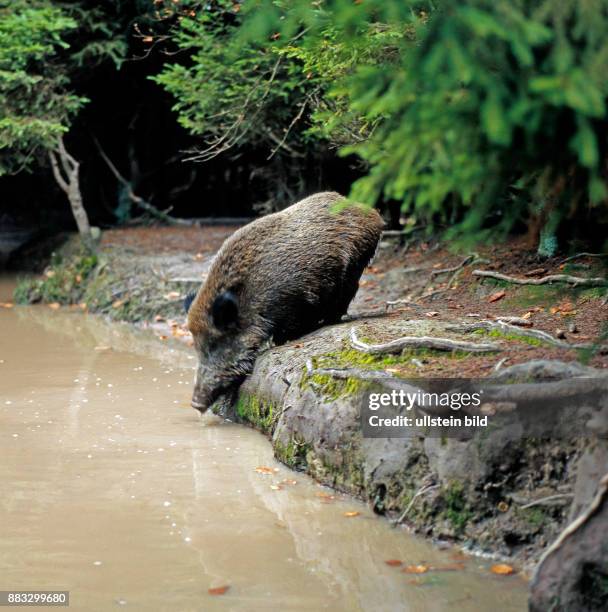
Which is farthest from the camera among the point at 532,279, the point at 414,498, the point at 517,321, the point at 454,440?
the point at 532,279

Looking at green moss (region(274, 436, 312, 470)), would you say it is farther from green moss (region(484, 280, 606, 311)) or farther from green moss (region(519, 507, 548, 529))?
green moss (region(484, 280, 606, 311))

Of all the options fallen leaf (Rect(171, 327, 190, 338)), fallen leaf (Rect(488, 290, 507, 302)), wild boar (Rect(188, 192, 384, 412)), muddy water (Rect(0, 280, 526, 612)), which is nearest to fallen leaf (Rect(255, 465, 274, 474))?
muddy water (Rect(0, 280, 526, 612))

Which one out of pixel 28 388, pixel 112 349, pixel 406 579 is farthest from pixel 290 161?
pixel 406 579

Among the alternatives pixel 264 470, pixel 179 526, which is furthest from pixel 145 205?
pixel 179 526

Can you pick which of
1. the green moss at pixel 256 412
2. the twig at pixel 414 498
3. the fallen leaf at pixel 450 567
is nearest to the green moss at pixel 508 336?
the twig at pixel 414 498

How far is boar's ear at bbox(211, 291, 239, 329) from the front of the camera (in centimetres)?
812

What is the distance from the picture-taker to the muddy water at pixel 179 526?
16.1 ft

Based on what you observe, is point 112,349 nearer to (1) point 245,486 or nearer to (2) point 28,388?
(2) point 28,388

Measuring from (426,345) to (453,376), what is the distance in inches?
31.4

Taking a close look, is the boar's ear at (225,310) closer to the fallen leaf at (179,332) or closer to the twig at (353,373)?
the twig at (353,373)

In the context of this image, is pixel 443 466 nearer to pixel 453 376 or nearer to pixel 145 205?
pixel 453 376

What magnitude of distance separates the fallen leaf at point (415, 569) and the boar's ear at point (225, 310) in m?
3.46

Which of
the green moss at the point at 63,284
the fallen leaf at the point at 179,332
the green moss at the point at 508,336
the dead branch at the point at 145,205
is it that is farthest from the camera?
the dead branch at the point at 145,205

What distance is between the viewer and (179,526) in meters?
5.85
